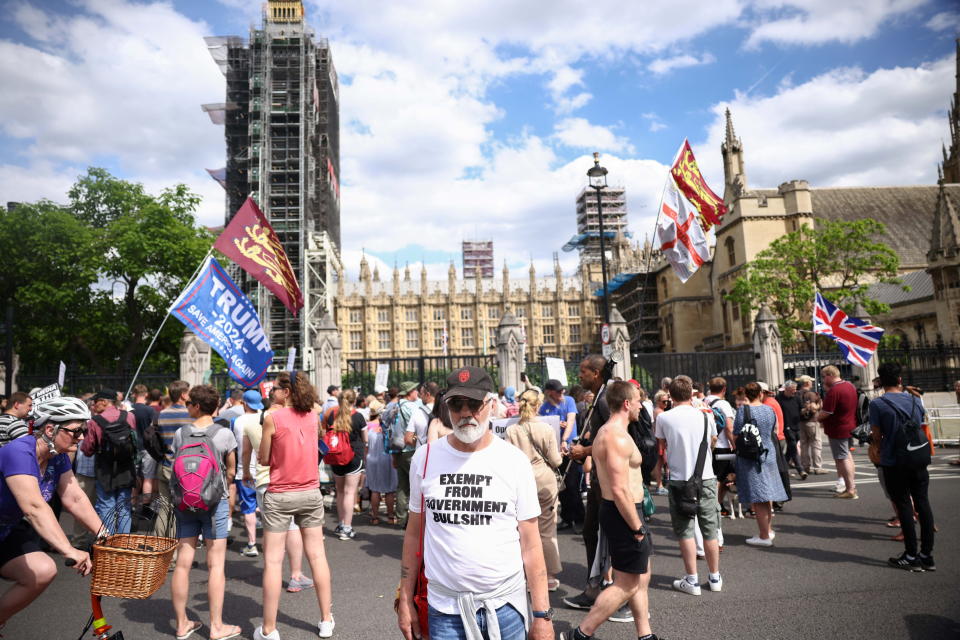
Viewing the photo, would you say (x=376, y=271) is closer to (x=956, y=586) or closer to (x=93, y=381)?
(x=93, y=381)

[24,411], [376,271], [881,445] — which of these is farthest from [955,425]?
[376,271]

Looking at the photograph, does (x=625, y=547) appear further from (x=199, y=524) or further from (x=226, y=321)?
Result: (x=226, y=321)

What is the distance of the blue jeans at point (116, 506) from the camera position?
264 inches

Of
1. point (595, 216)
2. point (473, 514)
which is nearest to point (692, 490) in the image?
point (473, 514)

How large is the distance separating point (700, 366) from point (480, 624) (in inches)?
663

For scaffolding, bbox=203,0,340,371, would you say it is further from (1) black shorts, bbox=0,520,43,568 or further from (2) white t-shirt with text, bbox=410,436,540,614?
(2) white t-shirt with text, bbox=410,436,540,614

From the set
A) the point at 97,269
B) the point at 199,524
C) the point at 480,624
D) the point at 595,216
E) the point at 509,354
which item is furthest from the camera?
the point at 595,216

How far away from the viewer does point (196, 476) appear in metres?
4.28

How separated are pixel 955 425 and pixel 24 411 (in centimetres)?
1793

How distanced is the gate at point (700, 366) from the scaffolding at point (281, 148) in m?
32.2

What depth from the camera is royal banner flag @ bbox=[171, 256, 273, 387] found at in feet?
28.1

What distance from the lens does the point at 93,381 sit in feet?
59.1

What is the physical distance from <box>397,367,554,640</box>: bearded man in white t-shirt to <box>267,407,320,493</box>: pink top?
84.7 inches

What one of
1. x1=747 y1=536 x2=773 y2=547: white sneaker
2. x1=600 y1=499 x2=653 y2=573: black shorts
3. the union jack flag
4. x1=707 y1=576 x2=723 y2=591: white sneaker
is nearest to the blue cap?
A: x1=600 y1=499 x2=653 y2=573: black shorts
